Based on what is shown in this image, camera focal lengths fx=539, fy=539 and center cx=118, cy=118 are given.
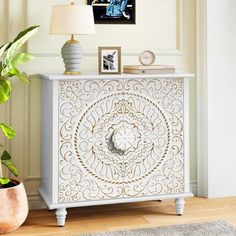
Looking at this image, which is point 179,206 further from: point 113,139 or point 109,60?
point 109,60

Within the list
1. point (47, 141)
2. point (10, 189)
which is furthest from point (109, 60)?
point (10, 189)

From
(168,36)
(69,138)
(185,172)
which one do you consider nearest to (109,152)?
(69,138)

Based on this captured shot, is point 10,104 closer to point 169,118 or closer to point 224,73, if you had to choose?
point 169,118

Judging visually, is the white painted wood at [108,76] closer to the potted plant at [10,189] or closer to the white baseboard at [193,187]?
the potted plant at [10,189]

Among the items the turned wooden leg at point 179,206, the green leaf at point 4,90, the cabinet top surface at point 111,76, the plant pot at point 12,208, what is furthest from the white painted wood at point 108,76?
the turned wooden leg at point 179,206

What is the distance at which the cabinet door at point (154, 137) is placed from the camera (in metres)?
3.24

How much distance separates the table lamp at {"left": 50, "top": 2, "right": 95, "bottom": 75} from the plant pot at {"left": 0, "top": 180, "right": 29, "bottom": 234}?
763mm

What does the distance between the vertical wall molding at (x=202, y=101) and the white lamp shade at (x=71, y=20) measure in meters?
0.90

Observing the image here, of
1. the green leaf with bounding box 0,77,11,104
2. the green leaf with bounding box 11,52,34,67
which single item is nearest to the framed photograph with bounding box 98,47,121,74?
the green leaf with bounding box 11,52,34,67

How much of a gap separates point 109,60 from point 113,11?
17.8 inches

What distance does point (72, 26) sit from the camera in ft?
10.3

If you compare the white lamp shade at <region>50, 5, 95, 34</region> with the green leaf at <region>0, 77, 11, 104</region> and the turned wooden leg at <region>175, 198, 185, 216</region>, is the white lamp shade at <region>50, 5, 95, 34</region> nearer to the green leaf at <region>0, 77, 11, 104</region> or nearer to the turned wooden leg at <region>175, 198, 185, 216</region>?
the green leaf at <region>0, 77, 11, 104</region>

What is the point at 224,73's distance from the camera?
3.73m

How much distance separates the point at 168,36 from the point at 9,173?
1.41 m
